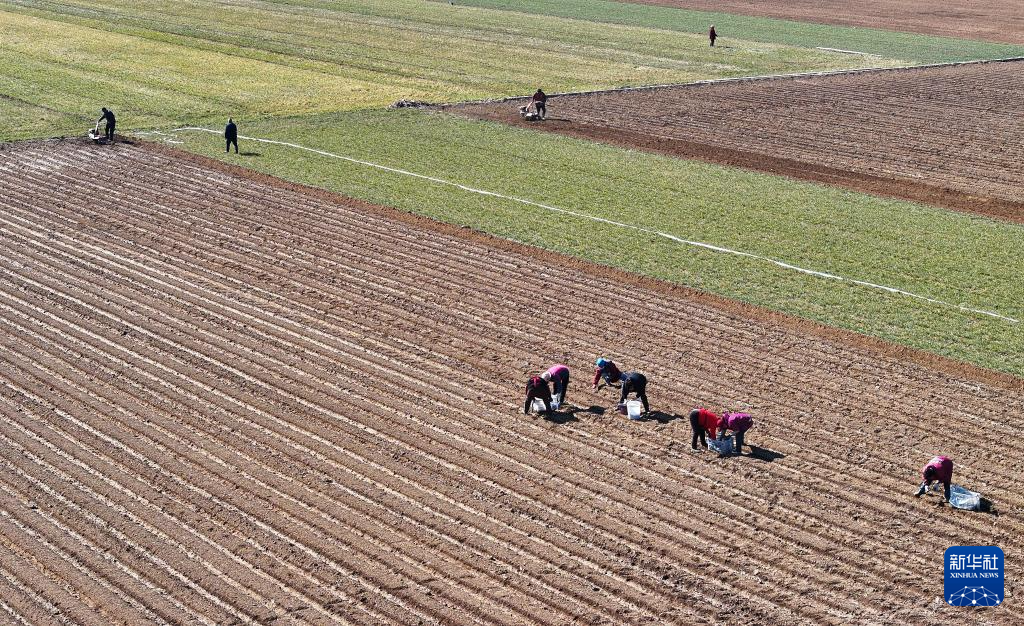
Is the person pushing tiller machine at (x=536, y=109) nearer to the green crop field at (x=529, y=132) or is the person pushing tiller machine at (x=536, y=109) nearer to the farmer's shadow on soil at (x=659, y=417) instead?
the green crop field at (x=529, y=132)

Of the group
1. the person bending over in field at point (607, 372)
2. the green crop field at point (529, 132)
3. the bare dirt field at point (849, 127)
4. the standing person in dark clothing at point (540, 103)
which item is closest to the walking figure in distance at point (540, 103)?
the standing person in dark clothing at point (540, 103)

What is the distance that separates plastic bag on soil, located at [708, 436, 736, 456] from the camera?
20.2 m

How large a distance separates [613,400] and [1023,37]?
65219 millimetres

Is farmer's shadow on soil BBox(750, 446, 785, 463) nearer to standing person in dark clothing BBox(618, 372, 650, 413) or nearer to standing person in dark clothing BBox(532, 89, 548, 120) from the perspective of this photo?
standing person in dark clothing BBox(618, 372, 650, 413)

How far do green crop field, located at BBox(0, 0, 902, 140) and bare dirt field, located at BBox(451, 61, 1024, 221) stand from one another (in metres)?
5.42

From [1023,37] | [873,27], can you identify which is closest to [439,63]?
[873,27]

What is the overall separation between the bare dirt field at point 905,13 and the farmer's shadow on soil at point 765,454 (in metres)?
63.9

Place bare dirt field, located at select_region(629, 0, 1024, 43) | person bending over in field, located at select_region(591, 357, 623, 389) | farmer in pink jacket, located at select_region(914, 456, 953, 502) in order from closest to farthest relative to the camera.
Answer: farmer in pink jacket, located at select_region(914, 456, 953, 502) → person bending over in field, located at select_region(591, 357, 623, 389) → bare dirt field, located at select_region(629, 0, 1024, 43)

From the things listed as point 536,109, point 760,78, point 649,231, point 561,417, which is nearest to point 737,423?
point 561,417

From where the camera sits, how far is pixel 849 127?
47.5 metres

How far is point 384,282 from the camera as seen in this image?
2898 centimetres

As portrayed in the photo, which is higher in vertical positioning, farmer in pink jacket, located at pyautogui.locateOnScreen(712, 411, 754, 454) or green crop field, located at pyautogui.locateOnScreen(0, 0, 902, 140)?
green crop field, located at pyautogui.locateOnScreen(0, 0, 902, 140)

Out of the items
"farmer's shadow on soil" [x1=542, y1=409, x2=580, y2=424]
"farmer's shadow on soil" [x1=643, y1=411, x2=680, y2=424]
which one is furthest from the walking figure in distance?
"farmer's shadow on soil" [x1=643, y1=411, x2=680, y2=424]

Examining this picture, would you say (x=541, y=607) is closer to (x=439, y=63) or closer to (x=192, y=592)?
(x=192, y=592)
